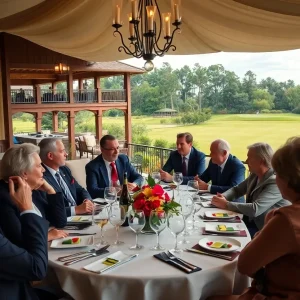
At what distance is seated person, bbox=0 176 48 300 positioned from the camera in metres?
1.51

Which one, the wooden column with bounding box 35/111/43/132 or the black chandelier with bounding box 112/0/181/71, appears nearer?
the black chandelier with bounding box 112/0/181/71

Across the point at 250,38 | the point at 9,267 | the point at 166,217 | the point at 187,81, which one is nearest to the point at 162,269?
the point at 166,217

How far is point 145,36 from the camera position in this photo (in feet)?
11.4

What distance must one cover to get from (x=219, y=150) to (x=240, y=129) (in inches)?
248

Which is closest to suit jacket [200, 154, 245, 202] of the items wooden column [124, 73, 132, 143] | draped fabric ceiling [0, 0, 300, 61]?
draped fabric ceiling [0, 0, 300, 61]

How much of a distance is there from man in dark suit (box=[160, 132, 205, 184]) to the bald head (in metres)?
0.68

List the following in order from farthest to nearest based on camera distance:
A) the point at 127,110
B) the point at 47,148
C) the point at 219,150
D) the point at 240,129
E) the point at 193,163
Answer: the point at 127,110 < the point at 240,129 < the point at 193,163 < the point at 219,150 < the point at 47,148

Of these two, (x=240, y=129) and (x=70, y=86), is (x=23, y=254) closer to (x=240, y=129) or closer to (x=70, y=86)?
(x=240, y=129)

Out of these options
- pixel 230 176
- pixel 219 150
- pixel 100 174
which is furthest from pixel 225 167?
pixel 100 174

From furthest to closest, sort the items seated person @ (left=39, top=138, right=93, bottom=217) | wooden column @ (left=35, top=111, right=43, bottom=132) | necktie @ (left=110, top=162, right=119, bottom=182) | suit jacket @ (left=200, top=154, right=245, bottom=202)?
wooden column @ (left=35, top=111, right=43, bottom=132) → necktie @ (left=110, top=162, right=119, bottom=182) → suit jacket @ (left=200, top=154, right=245, bottom=202) → seated person @ (left=39, top=138, right=93, bottom=217)

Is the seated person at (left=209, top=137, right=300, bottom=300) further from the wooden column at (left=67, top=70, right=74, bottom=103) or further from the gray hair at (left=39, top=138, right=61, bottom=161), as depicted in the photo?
the wooden column at (left=67, top=70, right=74, bottom=103)

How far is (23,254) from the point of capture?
1.54 meters

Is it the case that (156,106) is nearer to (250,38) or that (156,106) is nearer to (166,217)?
(250,38)

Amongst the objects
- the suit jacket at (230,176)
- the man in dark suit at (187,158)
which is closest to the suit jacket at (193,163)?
the man in dark suit at (187,158)
